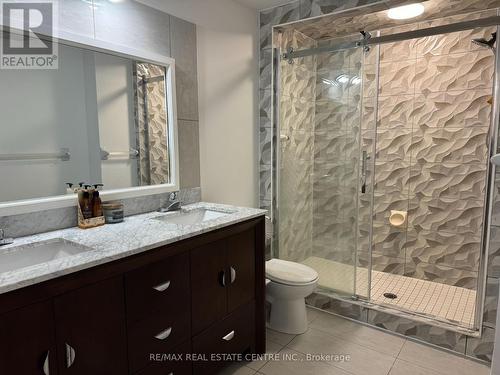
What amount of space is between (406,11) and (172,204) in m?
2.04

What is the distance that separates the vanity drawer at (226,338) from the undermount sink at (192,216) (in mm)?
571

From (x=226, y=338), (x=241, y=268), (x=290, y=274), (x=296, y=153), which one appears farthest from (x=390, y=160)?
(x=226, y=338)

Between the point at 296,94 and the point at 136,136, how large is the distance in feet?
4.67

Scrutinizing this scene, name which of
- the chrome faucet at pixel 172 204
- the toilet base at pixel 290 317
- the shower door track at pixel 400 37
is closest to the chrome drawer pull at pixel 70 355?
the chrome faucet at pixel 172 204

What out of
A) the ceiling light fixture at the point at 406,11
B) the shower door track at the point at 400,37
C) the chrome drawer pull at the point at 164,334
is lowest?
the chrome drawer pull at the point at 164,334

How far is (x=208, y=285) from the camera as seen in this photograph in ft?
5.50

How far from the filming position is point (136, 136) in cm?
202

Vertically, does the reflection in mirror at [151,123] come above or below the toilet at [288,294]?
above

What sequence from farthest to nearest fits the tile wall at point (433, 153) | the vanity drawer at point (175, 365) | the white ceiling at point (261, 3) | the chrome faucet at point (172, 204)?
the tile wall at point (433, 153) → the white ceiling at point (261, 3) → the chrome faucet at point (172, 204) → the vanity drawer at point (175, 365)

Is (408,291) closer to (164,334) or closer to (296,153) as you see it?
(296,153)

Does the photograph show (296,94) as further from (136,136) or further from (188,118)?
(136,136)

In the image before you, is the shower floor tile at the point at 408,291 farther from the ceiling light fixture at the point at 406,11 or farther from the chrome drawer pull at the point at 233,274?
the ceiling light fixture at the point at 406,11

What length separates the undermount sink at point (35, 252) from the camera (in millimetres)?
1317

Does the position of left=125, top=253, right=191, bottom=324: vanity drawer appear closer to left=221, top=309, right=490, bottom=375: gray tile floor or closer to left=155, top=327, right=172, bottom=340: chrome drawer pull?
left=155, top=327, right=172, bottom=340: chrome drawer pull
